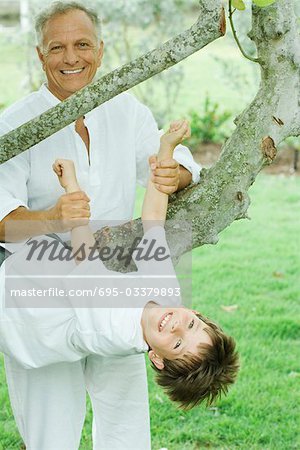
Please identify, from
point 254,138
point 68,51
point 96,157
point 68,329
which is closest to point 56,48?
point 68,51

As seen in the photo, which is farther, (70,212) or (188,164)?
(188,164)

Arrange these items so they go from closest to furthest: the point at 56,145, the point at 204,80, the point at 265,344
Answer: the point at 56,145
the point at 265,344
the point at 204,80

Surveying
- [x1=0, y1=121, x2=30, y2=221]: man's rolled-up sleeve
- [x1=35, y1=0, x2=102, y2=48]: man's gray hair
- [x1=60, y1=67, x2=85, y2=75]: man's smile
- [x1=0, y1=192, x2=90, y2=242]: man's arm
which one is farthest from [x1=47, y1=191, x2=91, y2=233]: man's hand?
[x1=35, y1=0, x2=102, y2=48]: man's gray hair

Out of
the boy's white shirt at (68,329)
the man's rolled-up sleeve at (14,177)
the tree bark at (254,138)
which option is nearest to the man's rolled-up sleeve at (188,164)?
the tree bark at (254,138)

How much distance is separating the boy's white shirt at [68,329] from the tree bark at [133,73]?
43 cm

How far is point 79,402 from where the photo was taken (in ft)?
8.68

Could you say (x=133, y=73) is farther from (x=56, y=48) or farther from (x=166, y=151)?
(x=56, y=48)

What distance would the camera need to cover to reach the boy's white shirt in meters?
2.40

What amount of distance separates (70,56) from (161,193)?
52cm

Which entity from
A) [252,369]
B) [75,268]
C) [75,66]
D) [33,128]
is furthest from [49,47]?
[252,369]

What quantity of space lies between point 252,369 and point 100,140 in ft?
5.78

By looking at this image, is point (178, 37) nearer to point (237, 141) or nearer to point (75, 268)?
point (237, 141)

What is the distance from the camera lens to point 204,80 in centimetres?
1043

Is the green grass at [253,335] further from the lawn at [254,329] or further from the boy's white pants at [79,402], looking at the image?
the boy's white pants at [79,402]
